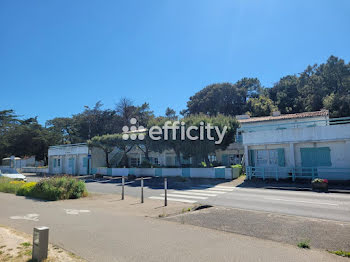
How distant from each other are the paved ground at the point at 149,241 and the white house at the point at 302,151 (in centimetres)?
1425

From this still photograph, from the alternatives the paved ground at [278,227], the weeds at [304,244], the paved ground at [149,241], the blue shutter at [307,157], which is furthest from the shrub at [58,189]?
the blue shutter at [307,157]

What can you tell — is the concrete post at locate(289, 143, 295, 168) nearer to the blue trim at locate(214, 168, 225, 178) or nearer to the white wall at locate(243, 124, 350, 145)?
the white wall at locate(243, 124, 350, 145)

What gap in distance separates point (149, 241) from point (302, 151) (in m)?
17.3

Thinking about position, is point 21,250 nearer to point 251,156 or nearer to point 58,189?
point 58,189

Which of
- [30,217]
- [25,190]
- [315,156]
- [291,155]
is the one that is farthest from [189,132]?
[30,217]

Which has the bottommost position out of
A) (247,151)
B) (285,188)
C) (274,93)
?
(285,188)

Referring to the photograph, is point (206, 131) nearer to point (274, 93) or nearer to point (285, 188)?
point (285, 188)

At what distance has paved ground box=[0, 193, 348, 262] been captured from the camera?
4402 millimetres

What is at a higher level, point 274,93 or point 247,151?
point 274,93

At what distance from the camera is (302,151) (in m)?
19.1

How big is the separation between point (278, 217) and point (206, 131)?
14484mm

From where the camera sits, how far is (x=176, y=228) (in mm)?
6438

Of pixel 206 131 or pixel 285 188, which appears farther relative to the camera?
pixel 206 131

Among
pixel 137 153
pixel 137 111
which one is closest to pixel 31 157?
pixel 137 111
